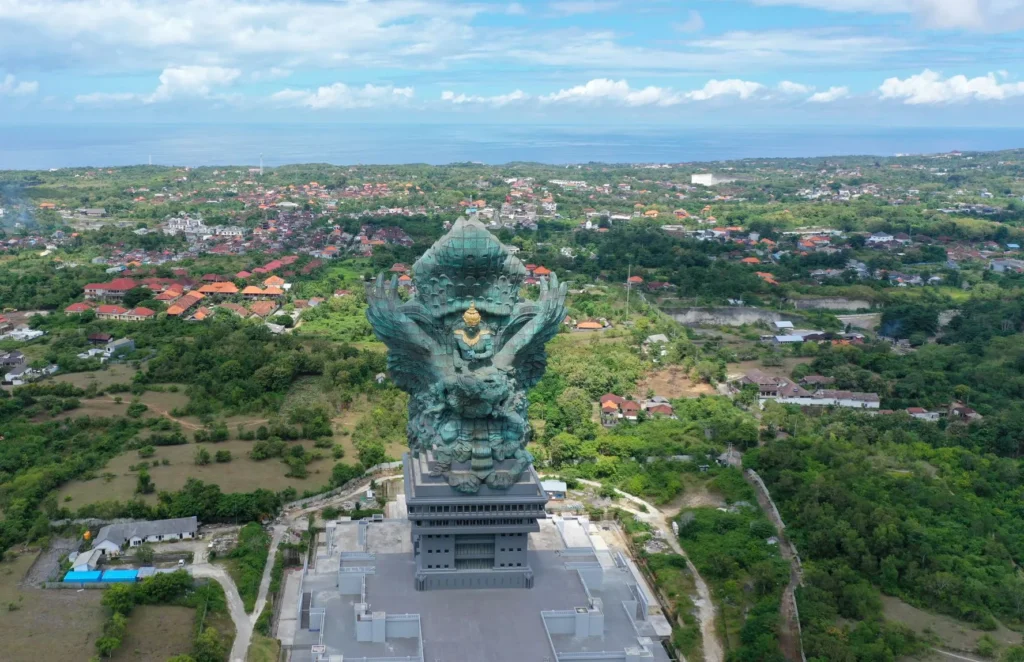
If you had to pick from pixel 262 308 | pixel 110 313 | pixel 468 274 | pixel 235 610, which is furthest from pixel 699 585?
pixel 110 313

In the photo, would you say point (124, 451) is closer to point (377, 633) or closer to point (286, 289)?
point (377, 633)

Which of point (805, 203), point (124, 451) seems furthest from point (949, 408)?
point (805, 203)

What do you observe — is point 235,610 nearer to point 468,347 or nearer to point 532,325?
point 468,347

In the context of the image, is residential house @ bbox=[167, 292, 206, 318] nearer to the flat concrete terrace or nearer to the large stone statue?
the flat concrete terrace

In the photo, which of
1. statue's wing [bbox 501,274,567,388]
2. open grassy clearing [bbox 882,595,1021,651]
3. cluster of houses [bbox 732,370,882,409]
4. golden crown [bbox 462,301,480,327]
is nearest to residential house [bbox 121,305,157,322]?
cluster of houses [bbox 732,370,882,409]

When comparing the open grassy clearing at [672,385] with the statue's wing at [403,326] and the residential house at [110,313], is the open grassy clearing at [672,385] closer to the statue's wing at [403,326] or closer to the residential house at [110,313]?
the statue's wing at [403,326]

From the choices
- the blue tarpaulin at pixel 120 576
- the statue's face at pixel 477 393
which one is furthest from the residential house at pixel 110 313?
the statue's face at pixel 477 393
